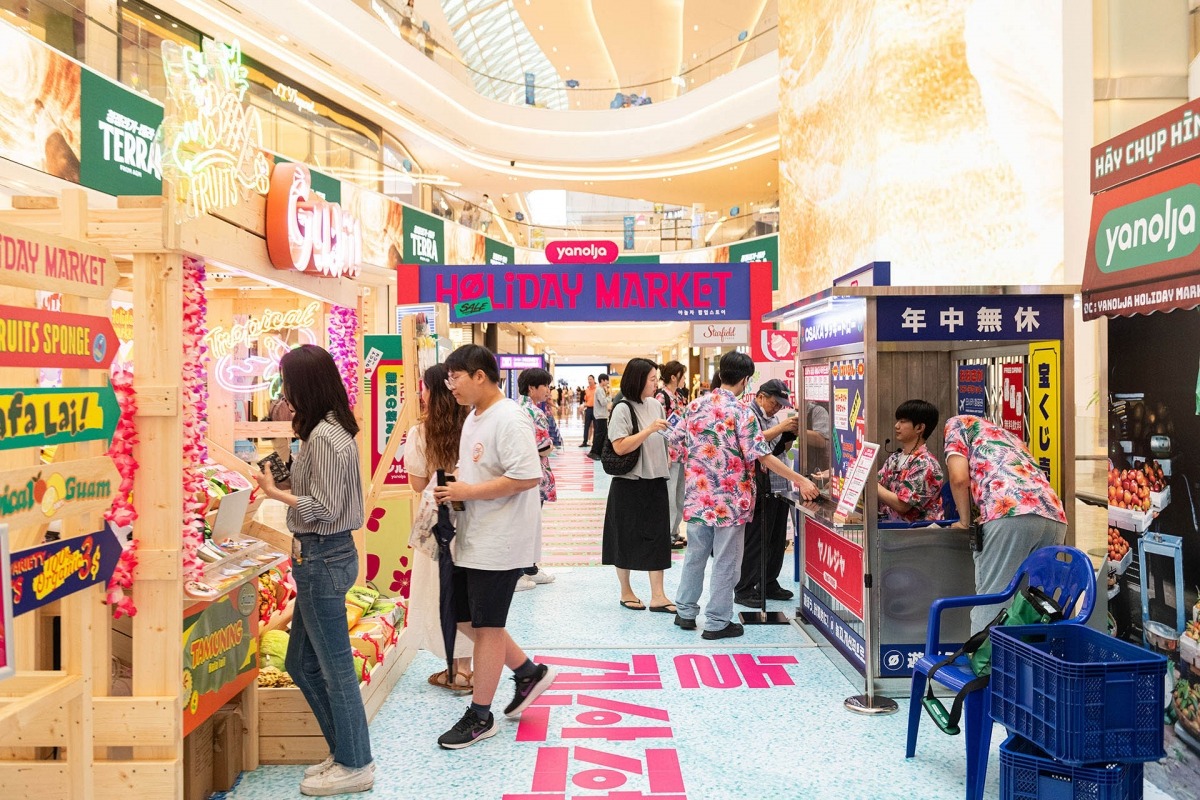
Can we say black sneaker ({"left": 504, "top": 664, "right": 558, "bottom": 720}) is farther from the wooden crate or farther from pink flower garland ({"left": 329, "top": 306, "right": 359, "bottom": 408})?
pink flower garland ({"left": 329, "top": 306, "right": 359, "bottom": 408})

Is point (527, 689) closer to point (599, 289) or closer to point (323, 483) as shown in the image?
point (323, 483)

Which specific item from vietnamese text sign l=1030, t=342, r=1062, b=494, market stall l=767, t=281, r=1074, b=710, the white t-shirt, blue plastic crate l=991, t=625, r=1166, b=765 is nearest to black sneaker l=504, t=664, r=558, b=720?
the white t-shirt

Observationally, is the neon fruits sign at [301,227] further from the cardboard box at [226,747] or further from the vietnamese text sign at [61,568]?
the cardboard box at [226,747]

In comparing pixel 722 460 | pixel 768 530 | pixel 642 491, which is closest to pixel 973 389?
pixel 722 460

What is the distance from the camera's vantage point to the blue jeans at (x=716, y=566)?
15.3 feet

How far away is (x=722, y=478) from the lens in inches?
181

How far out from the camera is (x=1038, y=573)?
10.2 feet

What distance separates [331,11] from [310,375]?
11415 millimetres

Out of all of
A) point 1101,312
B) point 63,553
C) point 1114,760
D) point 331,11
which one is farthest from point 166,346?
point 331,11

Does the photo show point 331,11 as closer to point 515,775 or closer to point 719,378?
point 719,378

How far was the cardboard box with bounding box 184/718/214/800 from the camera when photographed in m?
2.76

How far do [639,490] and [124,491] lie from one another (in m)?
3.09

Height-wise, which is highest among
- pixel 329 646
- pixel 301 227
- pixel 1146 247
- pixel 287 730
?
pixel 301 227

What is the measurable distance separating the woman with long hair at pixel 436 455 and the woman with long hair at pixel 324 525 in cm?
72
